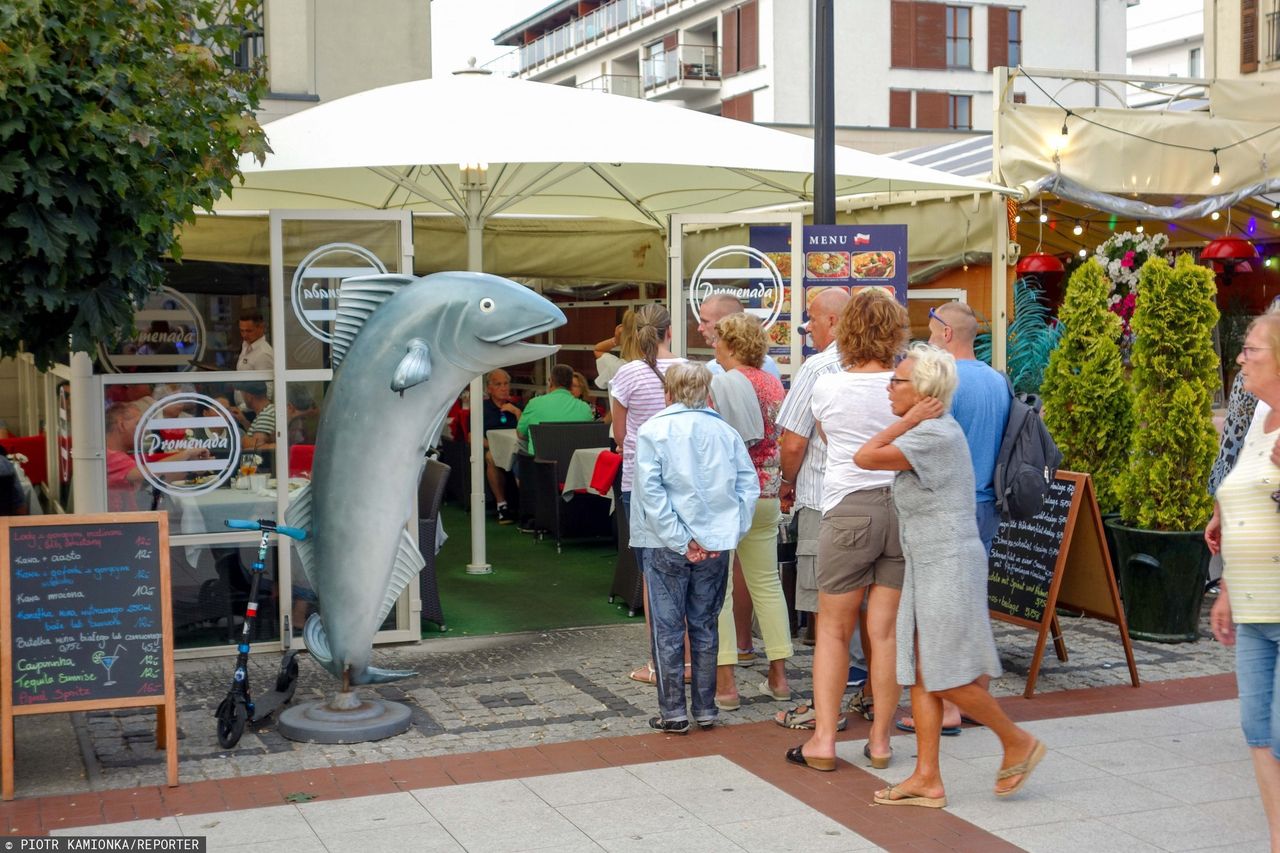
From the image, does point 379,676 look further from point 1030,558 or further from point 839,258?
point 839,258

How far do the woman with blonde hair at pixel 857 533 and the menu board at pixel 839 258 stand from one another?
2827mm

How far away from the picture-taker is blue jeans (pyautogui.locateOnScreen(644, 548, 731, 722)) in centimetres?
583

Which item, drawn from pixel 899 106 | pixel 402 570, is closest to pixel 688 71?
pixel 899 106

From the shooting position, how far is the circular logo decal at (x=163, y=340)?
710 centimetres

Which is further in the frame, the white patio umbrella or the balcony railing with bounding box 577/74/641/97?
the balcony railing with bounding box 577/74/641/97

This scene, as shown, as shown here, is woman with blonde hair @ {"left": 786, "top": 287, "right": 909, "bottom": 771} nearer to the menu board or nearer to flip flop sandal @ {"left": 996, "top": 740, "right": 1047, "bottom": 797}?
flip flop sandal @ {"left": 996, "top": 740, "right": 1047, "bottom": 797}

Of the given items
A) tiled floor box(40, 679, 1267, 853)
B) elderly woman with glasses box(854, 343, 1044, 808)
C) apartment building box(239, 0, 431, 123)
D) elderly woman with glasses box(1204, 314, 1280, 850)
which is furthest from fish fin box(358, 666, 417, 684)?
apartment building box(239, 0, 431, 123)

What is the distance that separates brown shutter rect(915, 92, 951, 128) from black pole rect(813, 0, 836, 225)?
37167mm

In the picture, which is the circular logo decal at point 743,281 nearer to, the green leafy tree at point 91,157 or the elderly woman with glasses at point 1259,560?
the green leafy tree at point 91,157

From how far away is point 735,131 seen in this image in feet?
27.0

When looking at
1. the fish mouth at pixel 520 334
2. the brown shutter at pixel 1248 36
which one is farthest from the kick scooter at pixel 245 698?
the brown shutter at pixel 1248 36

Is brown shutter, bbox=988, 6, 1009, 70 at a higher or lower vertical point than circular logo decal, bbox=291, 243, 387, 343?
higher

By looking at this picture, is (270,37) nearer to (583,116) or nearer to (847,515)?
(583,116)

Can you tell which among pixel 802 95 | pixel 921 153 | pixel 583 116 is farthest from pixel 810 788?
pixel 802 95
